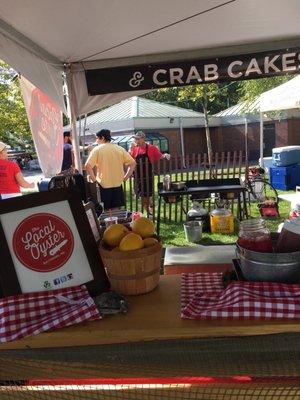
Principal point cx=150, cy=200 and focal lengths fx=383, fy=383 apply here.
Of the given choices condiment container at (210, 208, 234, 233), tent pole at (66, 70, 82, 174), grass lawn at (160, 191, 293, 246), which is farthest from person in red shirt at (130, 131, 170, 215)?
tent pole at (66, 70, 82, 174)

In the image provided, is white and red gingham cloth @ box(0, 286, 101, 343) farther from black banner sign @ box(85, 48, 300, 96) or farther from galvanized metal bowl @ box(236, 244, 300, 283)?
black banner sign @ box(85, 48, 300, 96)

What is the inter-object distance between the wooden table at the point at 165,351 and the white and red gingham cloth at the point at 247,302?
0.03 metres

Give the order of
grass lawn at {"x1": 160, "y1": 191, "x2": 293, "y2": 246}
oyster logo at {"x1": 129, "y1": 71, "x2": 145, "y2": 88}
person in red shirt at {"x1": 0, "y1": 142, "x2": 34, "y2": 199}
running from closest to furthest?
oyster logo at {"x1": 129, "y1": 71, "x2": 145, "y2": 88} → person in red shirt at {"x1": 0, "y1": 142, "x2": 34, "y2": 199} → grass lawn at {"x1": 160, "y1": 191, "x2": 293, "y2": 246}

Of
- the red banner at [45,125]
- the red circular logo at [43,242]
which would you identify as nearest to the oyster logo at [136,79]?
the red banner at [45,125]

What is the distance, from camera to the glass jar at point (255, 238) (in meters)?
1.31

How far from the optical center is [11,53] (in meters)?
3.02

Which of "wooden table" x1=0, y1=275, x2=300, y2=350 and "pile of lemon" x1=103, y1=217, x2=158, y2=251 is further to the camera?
"pile of lemon" x1=103, y1=217, x2=158, y2=251

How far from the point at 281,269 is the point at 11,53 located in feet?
8.84

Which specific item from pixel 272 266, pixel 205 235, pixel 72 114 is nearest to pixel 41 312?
pixel 272 266

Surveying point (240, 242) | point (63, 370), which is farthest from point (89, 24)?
point (63, 370)

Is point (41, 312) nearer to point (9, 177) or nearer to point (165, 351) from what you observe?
point (165, 351)

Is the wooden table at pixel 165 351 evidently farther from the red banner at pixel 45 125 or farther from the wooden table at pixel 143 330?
the red banner at pixel 45 125

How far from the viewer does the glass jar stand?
131 centimetres

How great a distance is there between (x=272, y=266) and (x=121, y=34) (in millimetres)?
2823
